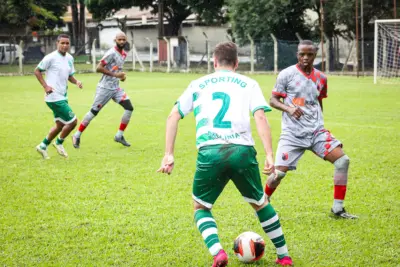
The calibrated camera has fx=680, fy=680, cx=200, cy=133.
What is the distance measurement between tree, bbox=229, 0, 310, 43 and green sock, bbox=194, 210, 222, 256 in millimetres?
33929

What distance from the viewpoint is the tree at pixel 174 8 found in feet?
158

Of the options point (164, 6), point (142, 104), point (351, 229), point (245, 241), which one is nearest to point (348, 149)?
point (351, 229)

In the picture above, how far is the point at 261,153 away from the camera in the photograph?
40.1 feet

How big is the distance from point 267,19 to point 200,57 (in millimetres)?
6514

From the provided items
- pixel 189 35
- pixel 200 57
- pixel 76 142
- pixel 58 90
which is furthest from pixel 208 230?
pixel 189 35

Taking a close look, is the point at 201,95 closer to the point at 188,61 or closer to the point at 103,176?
the point at 103,176

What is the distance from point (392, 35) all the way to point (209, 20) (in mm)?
19524

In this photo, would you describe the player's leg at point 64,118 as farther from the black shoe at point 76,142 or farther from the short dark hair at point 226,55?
the short dark hair at point 226,55

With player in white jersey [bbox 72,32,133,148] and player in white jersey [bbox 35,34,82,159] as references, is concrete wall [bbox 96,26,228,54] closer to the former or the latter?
player in white jersey [bbox 72,32,133,148]

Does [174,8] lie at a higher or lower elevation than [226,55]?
higher

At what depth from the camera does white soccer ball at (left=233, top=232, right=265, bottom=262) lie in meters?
5.86

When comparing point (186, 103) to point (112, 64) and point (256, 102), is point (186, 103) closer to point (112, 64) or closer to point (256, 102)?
point (256, 102)

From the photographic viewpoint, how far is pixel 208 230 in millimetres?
5523

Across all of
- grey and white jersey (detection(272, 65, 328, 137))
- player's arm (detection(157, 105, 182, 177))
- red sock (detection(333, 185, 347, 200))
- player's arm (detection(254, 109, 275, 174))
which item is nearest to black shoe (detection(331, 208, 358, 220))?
red sock (detection(333, 185, 347, 200))
